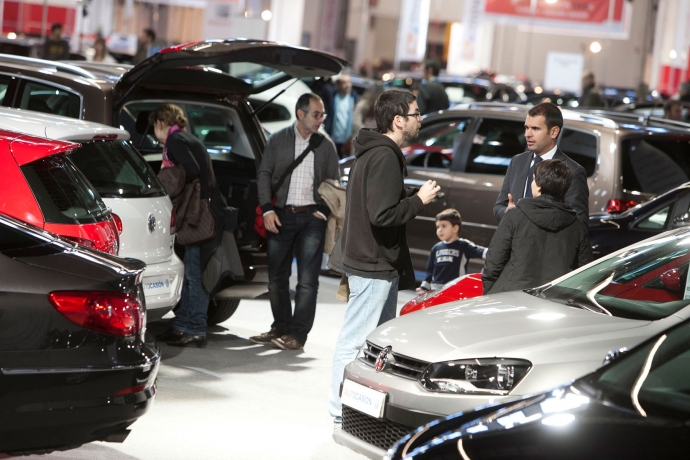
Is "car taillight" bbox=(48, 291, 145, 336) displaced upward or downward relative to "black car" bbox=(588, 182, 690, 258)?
downward

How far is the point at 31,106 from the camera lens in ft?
22.2

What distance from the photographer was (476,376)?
4.25 m

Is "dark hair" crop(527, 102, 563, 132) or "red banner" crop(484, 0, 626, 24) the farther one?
"red banner" crop(484, 0, 626, 24)

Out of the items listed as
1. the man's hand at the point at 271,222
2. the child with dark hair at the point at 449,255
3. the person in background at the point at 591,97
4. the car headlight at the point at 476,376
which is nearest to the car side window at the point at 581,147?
the child with dark hair at the point at 449,255

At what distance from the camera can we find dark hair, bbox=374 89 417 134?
4.97m

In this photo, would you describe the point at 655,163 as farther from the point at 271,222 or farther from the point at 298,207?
the point at 271,222

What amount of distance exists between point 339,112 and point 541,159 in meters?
7.64

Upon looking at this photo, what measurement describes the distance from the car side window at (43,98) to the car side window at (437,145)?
13.0ft

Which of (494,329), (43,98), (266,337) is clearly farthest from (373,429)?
(43,98)

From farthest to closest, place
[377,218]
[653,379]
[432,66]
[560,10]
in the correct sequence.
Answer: [560,10] < [432,66] < [377,218] < [653,379]

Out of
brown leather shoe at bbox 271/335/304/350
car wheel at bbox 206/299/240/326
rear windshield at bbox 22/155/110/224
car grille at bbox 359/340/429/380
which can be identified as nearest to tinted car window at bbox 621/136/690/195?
brown leather shoe at bbox 271/335/304/350

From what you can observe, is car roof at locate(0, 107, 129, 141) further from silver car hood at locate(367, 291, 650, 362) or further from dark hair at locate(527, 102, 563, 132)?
dark hair at locate(527, 102, 563, 132)

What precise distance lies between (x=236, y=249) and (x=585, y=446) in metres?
4.57

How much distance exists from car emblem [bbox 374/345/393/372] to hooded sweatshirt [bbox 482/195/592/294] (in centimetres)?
105
